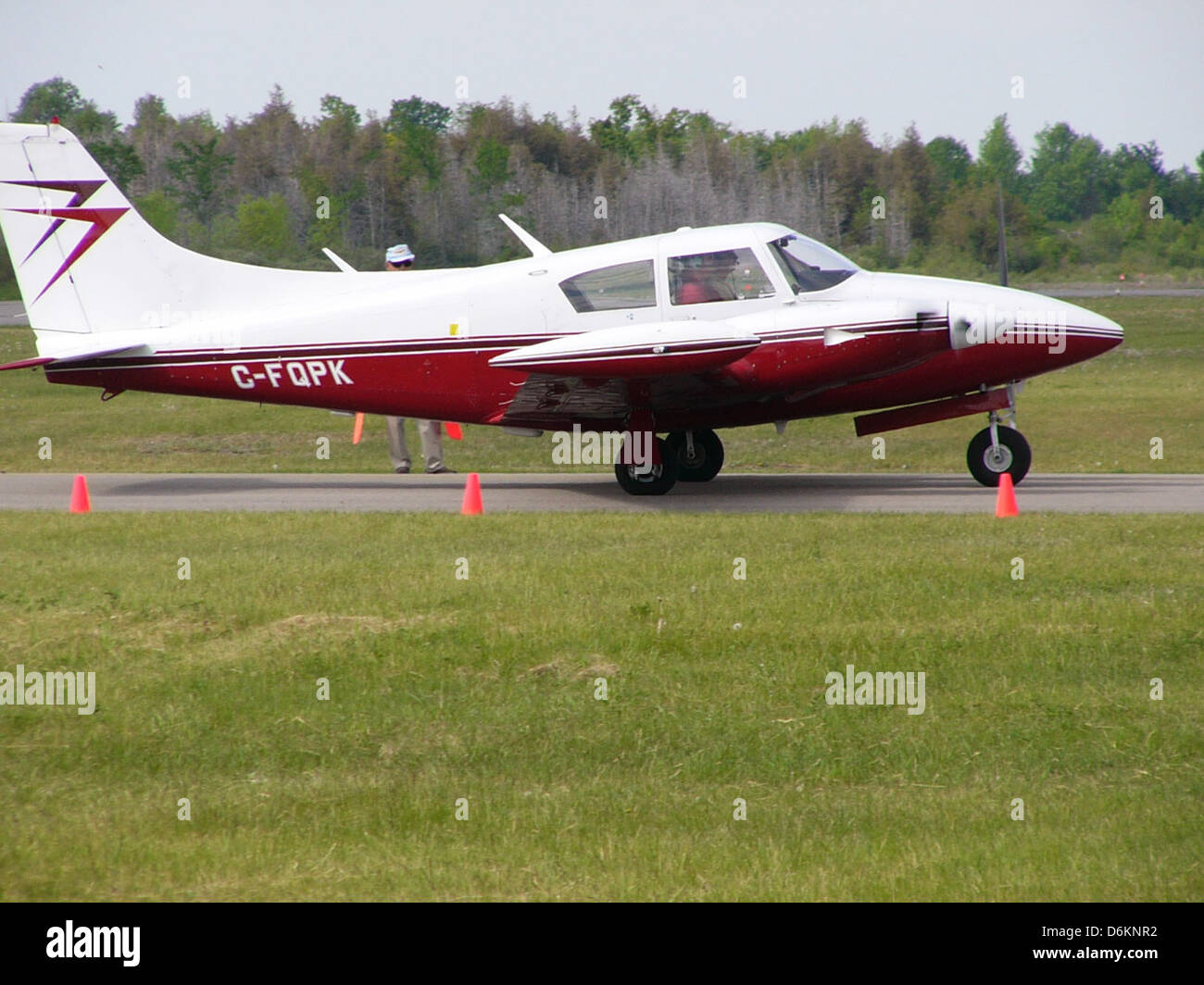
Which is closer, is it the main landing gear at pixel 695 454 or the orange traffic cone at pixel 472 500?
the orange traffic cone at pixel 472 500

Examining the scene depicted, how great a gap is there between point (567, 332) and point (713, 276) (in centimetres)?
168

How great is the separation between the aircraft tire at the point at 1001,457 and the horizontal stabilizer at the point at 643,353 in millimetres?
3271

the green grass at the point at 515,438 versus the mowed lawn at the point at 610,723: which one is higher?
the green grass at the point at 515,438

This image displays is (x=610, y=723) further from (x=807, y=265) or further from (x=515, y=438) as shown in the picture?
(x=515, y=438)

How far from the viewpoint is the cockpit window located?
44.2 feet

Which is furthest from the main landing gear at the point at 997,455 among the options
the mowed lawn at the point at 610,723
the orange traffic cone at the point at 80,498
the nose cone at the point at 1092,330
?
the orange traffic cone at the point at 80,498

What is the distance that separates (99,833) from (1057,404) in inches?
767

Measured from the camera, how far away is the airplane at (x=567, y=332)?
13.0 m

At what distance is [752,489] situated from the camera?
14.3m

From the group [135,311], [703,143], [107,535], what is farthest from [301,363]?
[703,143]

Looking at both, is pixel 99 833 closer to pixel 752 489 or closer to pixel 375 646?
pixel 375 646

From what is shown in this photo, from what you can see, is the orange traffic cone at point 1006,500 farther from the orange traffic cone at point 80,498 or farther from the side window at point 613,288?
the orange traffic cone at point 80,498

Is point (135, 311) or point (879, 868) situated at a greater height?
point (135, 311)

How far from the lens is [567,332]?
1366cm
